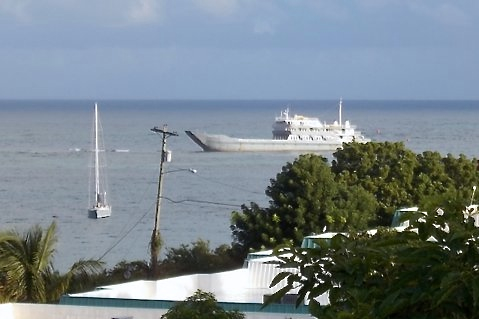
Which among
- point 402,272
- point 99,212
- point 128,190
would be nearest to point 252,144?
point 128,190

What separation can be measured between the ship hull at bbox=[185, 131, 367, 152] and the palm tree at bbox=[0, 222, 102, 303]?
13356 centimetres

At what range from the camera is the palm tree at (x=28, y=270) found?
1361 inches

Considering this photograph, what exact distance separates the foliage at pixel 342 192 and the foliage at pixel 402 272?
30.9m

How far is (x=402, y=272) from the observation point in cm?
1106

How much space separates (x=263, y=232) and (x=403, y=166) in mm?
9421

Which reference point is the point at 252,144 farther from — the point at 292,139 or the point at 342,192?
the point at 342,192

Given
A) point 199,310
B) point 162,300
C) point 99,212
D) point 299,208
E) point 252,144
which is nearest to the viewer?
point 199,310

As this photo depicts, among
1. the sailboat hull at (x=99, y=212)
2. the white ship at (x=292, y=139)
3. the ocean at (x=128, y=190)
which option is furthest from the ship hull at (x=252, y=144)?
the sailboat hull at (x=99, y=212)

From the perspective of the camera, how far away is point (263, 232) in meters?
50.5

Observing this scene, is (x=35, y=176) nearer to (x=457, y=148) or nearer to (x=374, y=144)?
(x=457, y=148)

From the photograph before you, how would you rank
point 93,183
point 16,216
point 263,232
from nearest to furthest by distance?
point 263,232, point 16,216, point 93,183

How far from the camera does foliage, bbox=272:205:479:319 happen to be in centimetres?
1053

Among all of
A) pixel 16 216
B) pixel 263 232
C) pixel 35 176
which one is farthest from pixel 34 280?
pixel 35 176

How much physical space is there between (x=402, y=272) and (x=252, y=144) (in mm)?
166084
